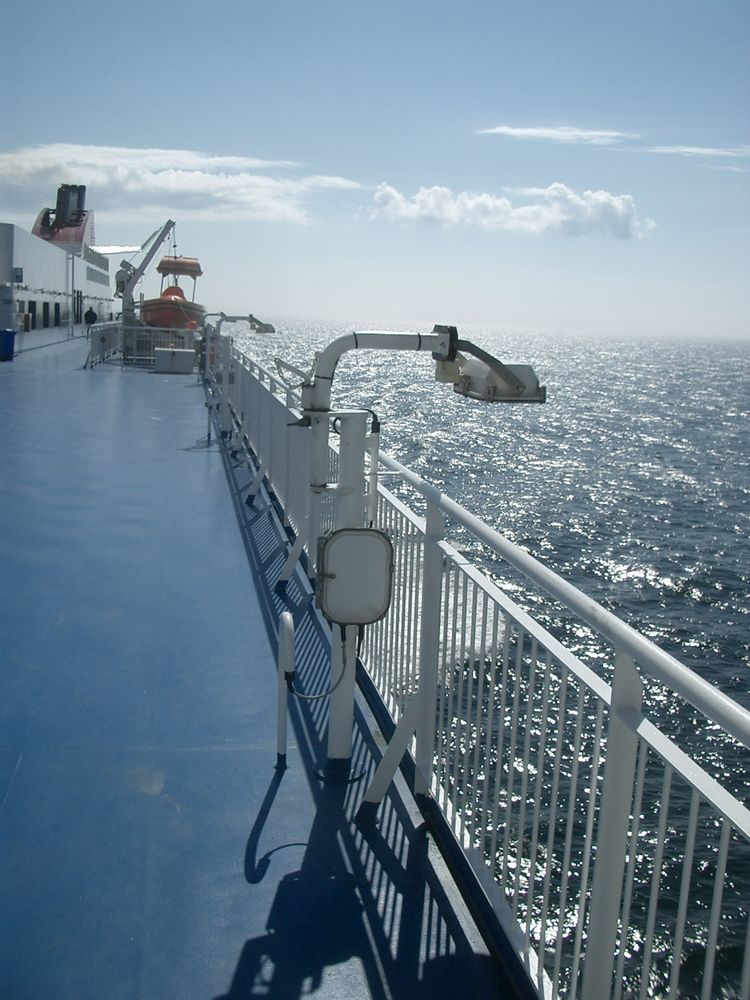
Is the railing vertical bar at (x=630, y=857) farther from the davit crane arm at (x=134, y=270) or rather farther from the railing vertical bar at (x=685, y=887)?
the davit crane arm at (x=134, y=270)

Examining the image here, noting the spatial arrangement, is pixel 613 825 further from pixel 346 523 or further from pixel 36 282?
pixel 36 282

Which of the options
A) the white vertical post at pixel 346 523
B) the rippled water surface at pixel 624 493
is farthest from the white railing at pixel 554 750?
the rippled water surface at pixel 624 493

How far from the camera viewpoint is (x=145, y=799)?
3365mm

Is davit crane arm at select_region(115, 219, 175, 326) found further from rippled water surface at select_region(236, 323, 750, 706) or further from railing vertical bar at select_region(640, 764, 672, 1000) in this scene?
railing vertical bar at select_region(640, 764, 672, 1000)

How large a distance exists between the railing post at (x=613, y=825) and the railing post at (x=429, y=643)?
1326 mm

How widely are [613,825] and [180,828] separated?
5.70 ft

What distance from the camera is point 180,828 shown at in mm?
3195

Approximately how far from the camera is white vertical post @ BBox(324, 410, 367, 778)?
11.4 ft

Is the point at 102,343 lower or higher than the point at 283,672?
higher

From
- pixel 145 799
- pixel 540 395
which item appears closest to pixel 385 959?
pixel 145 799

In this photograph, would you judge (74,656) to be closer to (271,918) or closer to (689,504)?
(271,918)

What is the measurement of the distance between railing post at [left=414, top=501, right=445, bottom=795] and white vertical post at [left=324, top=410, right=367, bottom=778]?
0.95 feet

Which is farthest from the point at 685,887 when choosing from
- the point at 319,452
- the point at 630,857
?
the point at 319,452

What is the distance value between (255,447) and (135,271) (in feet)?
78.5
